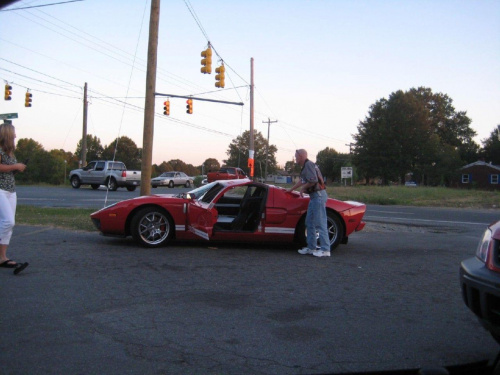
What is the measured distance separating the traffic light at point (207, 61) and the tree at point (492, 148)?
68.8m

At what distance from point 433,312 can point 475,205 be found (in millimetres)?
21989

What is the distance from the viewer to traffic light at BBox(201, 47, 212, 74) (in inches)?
688

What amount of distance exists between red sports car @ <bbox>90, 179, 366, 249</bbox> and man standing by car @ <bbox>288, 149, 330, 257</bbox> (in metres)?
0.36

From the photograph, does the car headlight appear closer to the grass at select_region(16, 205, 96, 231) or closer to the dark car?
the dark car

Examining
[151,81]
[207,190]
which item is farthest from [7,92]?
[207,190]

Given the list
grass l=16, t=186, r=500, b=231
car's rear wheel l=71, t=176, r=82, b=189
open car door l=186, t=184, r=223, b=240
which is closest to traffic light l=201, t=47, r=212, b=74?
grass l=16, t=186, r=500, b=231

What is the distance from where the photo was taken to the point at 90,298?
4578mm

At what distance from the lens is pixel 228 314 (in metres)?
4.22

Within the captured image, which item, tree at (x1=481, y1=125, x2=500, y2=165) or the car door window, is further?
tree at (x1=481, y1=125, x2=500, y2=165)

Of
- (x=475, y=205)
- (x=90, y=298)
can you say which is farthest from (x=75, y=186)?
(x=90, y=298)

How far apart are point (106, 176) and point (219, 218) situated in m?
23.2

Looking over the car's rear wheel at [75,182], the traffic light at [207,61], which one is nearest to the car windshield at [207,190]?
the traffic light at [207,61]

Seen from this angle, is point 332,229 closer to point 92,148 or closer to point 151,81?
point 151,81

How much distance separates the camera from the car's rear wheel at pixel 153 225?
739 centimetres
